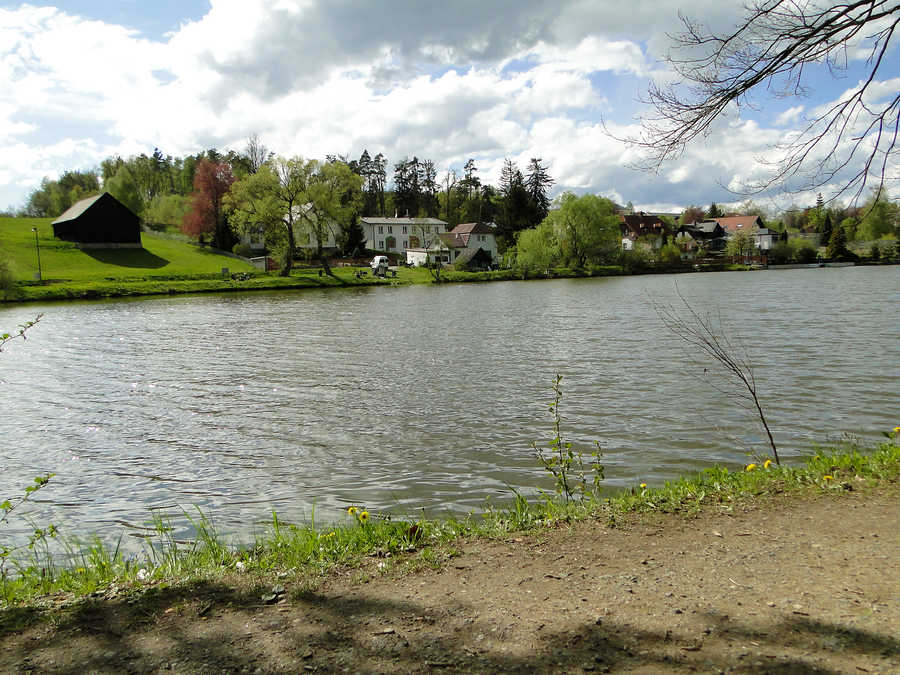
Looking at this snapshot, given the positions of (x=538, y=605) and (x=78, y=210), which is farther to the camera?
(x=78, y=210)

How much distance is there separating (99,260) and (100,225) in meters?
8.74

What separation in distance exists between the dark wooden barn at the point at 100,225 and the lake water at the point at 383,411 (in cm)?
5709

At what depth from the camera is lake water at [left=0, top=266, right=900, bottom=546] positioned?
9180 millimetres

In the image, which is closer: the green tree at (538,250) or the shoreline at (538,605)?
the shoreline at (538,605)

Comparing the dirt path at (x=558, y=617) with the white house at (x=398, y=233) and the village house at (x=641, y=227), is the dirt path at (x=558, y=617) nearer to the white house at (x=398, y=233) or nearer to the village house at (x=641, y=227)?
the white house at (x=398, y=233)

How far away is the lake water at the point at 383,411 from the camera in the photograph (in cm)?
918

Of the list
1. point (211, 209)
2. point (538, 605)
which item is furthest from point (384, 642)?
point (211, 209)

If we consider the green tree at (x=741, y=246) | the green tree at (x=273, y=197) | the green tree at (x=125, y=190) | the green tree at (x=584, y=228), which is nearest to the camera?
the green tree at (x=273, y=197)

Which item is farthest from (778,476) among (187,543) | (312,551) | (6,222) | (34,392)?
(6,222)

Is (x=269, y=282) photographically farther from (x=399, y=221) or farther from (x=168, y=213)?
(x=168, y=213)

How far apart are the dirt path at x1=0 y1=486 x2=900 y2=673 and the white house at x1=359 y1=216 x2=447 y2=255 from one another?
106 m

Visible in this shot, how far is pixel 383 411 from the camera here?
14039 mm

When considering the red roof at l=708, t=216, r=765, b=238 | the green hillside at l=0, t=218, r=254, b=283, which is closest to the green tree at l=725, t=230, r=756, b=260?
the red roof at l=708, t=216, r=765, b=238

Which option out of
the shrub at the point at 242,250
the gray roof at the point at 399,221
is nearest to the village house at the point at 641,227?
the gray roof at the point at 399,221
